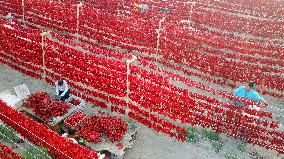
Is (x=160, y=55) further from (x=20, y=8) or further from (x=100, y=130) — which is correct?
(x=20, y=8)

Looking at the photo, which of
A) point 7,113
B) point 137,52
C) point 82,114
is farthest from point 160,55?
point 7,113

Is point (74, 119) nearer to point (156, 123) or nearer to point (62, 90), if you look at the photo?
point (62, 90)

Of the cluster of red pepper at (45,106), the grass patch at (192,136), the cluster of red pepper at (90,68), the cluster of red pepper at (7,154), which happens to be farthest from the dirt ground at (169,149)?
the cluster of red pepper at (7,154)

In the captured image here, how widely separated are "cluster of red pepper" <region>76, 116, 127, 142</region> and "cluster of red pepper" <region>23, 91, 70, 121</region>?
1079mm

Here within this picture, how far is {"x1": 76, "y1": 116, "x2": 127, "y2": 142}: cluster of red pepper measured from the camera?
1215 centimetres

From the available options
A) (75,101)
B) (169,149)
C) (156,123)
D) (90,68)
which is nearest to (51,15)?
(90,68)

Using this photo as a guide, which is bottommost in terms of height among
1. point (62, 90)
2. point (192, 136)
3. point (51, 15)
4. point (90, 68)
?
point (192, 136)

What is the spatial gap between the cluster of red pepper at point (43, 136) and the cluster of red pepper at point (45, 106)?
107 centimetres

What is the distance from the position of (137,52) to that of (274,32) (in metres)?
10.1

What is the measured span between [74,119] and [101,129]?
114 centimetres

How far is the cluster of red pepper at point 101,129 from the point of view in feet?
39.9

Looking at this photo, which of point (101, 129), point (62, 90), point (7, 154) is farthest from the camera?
point (62, 90)

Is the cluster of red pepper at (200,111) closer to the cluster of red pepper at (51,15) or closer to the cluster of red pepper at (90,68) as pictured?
the cluster of red pepper at (90,68)

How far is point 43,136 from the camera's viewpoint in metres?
11.5
